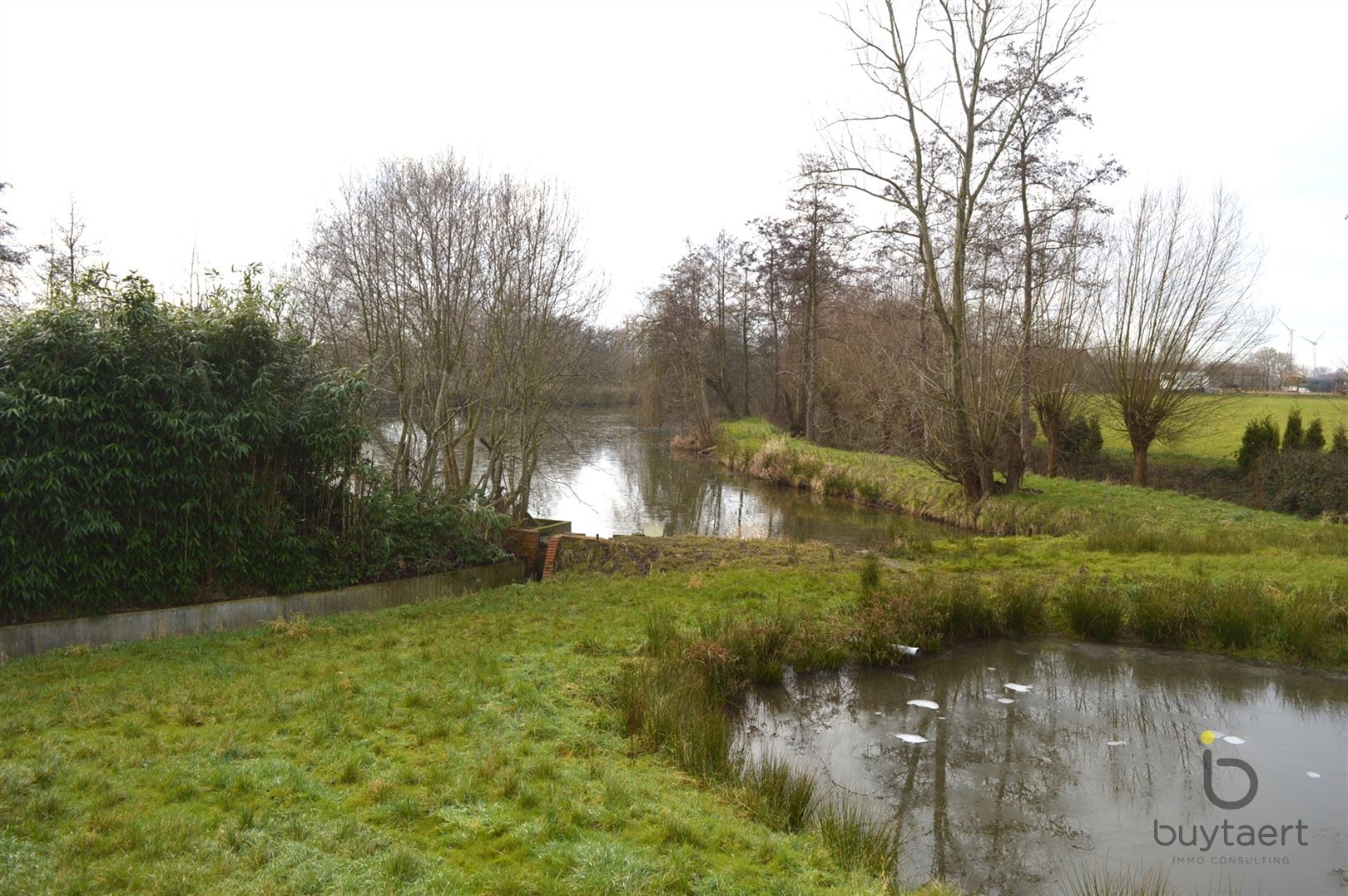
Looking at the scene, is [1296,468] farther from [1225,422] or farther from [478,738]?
[478,738]

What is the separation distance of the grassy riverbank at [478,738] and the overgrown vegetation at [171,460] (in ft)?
3.67

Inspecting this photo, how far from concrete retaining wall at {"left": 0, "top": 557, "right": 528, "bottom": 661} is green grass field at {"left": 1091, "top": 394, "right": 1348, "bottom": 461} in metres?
18.9

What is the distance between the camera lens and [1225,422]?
Result: 26.6 m

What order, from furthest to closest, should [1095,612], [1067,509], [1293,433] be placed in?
→ [1293,433] → [1067,509] → [1095,612]

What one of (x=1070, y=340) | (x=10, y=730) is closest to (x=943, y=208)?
(x=1070, y=340)

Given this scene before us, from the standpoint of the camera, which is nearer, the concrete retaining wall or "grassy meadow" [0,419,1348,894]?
"grassy meadow" [0,419,1348,894]

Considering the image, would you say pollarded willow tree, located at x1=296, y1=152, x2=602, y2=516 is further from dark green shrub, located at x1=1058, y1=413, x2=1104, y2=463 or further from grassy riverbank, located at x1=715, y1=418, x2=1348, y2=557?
dark green shrub, located at x1=1058, y1=413, x2=1104, y2=463

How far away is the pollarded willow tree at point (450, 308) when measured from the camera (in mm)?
11477

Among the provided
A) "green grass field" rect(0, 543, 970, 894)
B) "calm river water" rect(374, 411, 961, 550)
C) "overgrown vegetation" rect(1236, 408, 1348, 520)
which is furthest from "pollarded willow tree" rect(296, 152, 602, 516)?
"overgrown vegetation" rect(1236, 408, 1348, 520)

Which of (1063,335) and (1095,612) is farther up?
(1063,335)

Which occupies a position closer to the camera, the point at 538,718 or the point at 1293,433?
the point at 538,718

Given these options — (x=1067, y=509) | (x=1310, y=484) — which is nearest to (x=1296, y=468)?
(x=1310, y=484)

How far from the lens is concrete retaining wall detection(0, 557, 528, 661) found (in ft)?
23.1

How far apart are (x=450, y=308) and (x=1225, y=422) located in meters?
26.3
